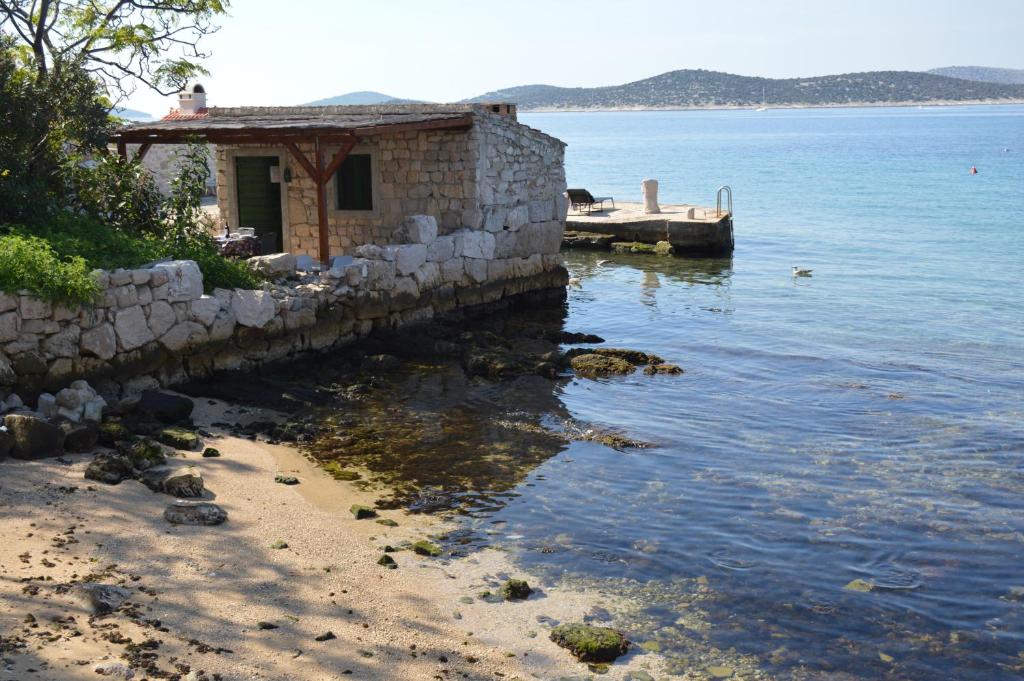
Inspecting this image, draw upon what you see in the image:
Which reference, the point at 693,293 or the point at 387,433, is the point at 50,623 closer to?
the point at 387,433

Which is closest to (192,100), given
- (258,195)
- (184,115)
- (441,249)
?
(184,115)

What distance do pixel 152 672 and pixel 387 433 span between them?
6412 mm

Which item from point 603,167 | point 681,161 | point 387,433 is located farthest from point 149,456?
point 681,161

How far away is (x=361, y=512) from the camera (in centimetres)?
989

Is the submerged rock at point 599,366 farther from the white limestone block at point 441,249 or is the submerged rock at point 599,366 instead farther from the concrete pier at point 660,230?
the concrete pier at point 660,230

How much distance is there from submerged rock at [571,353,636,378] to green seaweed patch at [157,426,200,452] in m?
6.48

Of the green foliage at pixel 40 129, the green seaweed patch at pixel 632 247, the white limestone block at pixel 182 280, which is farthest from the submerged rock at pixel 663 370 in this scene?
the green seaweed patch at pixel 632 247

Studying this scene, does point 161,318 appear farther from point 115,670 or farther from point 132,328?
point 115,670

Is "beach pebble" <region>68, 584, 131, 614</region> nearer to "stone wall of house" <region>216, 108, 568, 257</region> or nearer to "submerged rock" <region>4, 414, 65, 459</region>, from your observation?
"submerged rock" <region>4, 414, 65, 459</region>

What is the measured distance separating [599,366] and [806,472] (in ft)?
16.6

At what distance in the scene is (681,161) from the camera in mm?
87625

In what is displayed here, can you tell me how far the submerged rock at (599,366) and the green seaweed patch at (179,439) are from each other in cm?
648

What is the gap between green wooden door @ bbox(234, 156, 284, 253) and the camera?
21172mm

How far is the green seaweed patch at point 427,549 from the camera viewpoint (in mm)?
9078
